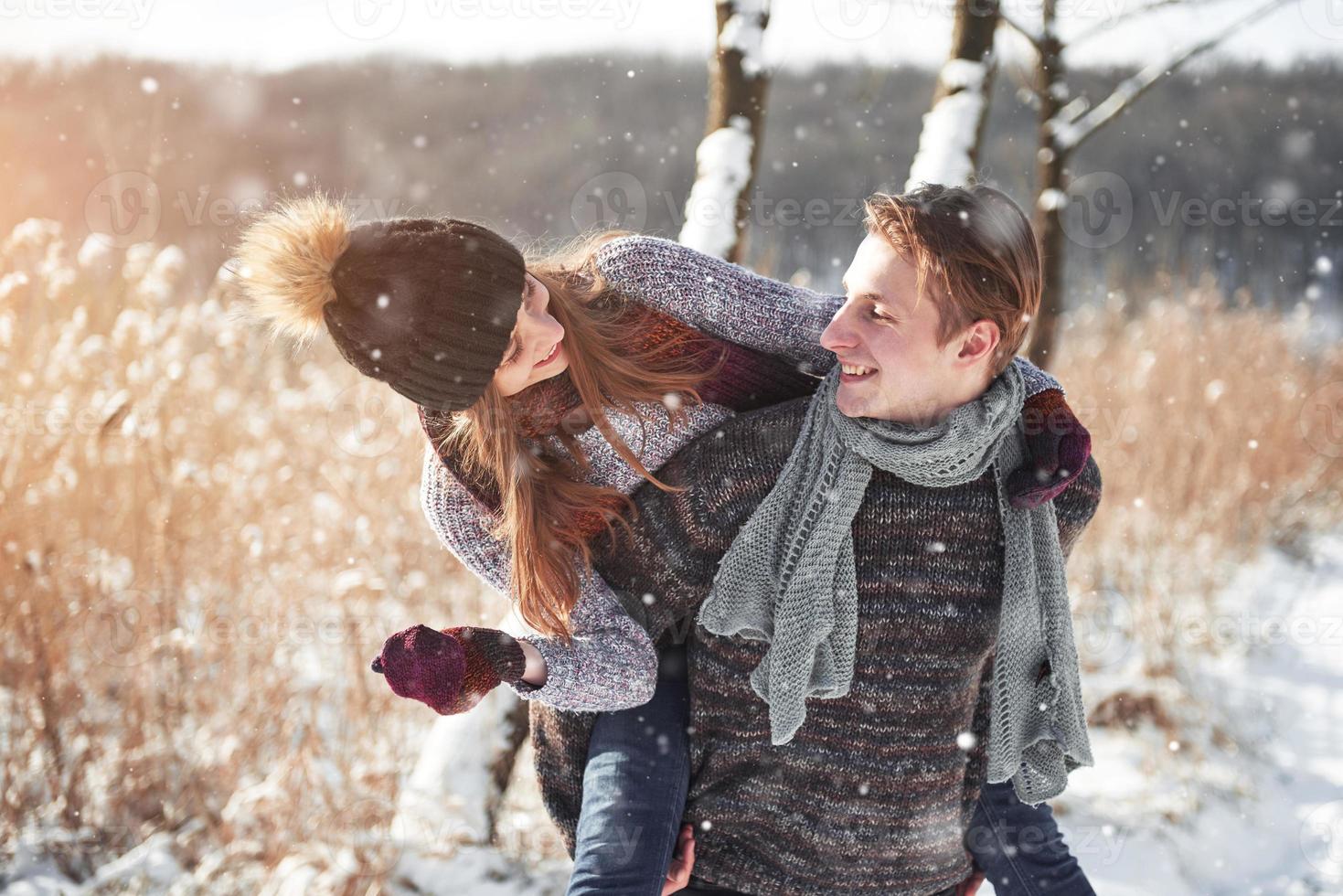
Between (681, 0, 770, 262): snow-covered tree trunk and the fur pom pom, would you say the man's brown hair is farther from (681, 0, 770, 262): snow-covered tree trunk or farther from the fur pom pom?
(681, 0, 770, 262): snow-covered tree trunk

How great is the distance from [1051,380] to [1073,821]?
1828 millimetres

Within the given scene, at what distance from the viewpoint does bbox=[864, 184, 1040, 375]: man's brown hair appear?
4.16 ft

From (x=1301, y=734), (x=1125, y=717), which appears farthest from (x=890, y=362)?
(x=1301, y=734)

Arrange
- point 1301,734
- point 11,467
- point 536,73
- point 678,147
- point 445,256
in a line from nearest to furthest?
1. point 445,256
2. point 11,467
3. point 1301,734
4. point 678,147
5. point 536,73

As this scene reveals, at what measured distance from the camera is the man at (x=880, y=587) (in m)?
1.31

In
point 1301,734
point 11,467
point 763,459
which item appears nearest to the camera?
point 763,459

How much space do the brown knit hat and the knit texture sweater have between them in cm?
22

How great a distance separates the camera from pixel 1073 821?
273cm

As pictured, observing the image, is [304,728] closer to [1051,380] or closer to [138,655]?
[138,655]

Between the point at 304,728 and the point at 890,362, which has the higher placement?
the point at 890,362
